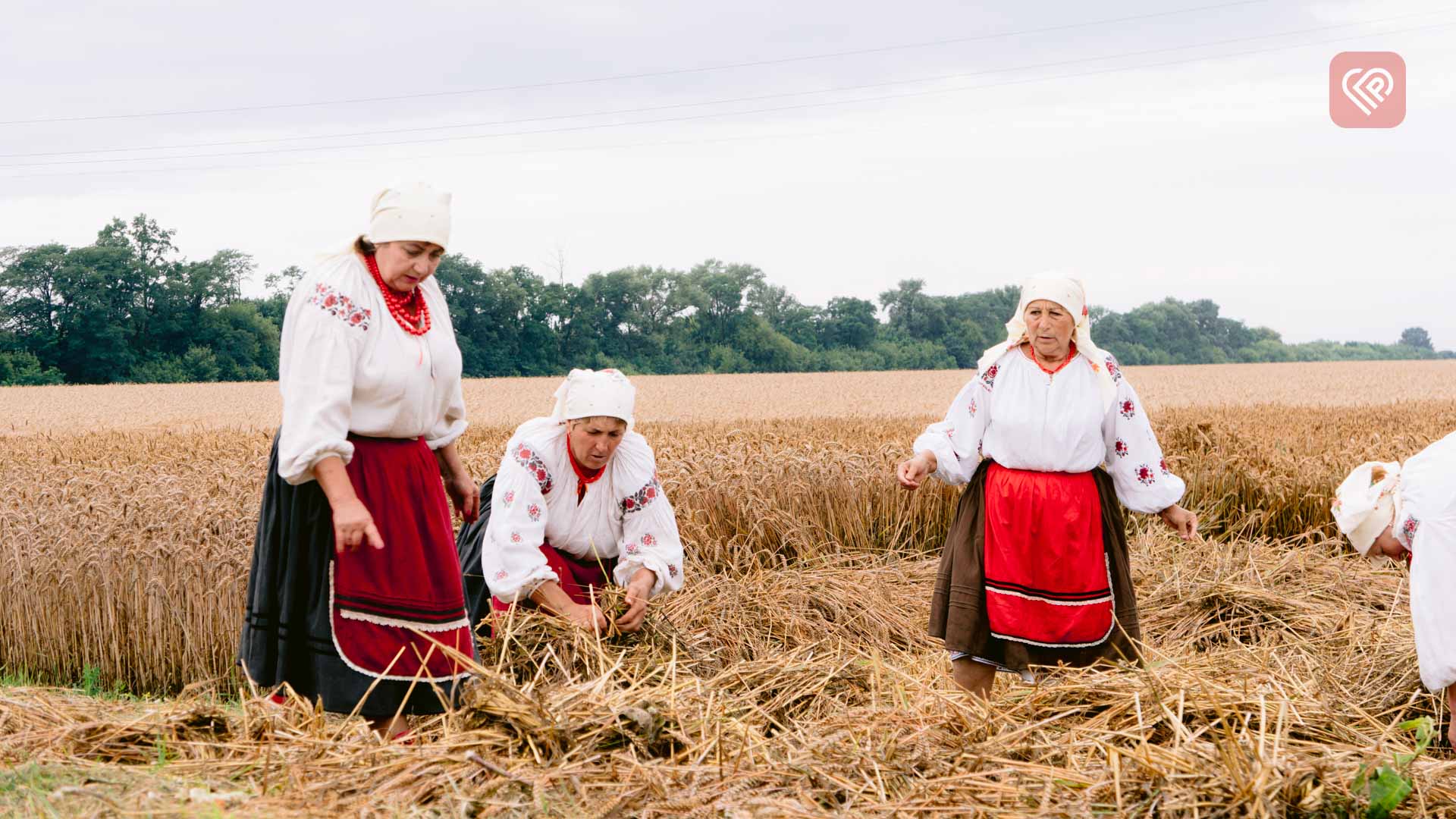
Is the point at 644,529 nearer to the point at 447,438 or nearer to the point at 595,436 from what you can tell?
the point at 595,436

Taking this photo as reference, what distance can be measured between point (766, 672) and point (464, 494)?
97 cm

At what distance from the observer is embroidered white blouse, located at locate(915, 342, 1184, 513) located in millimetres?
3760

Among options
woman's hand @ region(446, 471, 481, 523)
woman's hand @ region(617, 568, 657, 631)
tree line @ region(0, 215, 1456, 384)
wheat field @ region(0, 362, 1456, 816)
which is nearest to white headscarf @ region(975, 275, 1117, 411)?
wheat field @ region(0, 362, 1456, 816)

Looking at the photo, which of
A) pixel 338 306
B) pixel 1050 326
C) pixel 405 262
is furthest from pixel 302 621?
pixel 1050 326

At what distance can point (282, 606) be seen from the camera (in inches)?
117

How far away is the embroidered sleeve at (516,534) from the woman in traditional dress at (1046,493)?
1.09 metres

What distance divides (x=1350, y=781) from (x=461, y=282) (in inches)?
1348

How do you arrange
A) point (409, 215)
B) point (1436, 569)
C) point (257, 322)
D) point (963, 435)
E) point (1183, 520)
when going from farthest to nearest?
point (257, 322) < point (963, 435) < point (1183, 520) < point (409, 215) < point (1436, 569)

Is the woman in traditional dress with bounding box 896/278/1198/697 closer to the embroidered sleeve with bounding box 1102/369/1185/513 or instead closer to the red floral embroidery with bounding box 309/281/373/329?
the embroidered sleeve with bounding box 1102/369/1185/513

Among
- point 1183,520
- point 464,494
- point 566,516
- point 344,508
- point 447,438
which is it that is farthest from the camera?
point 1183,520

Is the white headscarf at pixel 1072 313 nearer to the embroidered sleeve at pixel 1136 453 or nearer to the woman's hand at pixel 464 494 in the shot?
the embroidered sleeve at pixel 1136 453

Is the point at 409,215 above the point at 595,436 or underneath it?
above

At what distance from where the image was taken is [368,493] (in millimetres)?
2932

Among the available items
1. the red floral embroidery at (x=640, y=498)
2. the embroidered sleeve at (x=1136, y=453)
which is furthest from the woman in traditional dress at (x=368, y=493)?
the embroidered sleeve at (x=1136, y=453)
